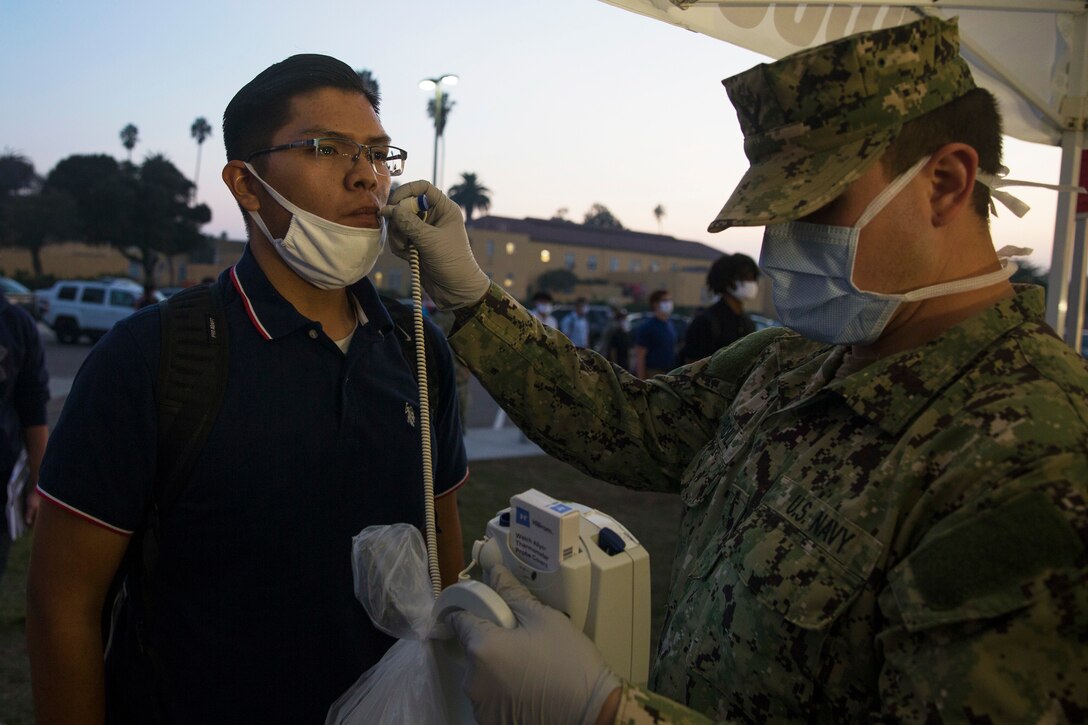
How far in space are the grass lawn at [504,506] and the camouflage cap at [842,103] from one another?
3234mm

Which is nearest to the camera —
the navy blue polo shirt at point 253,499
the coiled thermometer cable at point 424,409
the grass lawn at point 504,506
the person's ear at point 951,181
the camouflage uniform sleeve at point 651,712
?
the camouflage uniform sleeve at point 651,712

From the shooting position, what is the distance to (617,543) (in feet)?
4.40

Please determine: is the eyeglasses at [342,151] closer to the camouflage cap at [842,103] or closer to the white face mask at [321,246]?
the white face mask at [321,246]

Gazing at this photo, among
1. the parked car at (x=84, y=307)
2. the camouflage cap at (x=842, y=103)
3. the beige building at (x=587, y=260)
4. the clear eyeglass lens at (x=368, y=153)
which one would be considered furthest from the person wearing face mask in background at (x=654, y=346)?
the beige building at (x=587, y=260)

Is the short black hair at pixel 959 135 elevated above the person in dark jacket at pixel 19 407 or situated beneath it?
elevated above

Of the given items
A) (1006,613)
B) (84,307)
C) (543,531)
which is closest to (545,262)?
(84,307)

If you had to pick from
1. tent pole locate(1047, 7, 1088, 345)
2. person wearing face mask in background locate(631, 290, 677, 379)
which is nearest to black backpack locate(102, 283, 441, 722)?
tent pole locate(1047, 7, 1088, 345)

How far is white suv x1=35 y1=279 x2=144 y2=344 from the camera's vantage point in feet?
67.4

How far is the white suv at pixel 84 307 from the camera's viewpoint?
67.4 ft

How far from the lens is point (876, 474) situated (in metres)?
1.22

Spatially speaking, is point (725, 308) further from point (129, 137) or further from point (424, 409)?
point (129, 137)

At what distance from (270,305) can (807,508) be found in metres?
1.24

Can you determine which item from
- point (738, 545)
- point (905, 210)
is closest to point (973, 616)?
point (738, 545)

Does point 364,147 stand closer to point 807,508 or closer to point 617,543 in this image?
point 617,543
